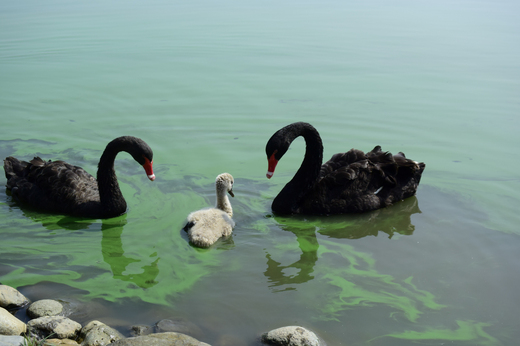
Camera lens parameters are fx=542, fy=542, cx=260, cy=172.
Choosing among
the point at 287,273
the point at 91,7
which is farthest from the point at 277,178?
the point at 91,7

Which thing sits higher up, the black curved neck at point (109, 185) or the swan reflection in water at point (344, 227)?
the black curved neck at point (109, 185)

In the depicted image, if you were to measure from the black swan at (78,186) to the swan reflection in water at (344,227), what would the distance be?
1.35m

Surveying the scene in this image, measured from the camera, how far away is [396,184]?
200 inches

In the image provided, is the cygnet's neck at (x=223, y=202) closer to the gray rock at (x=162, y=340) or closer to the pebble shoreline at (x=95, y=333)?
the pebble shoreline at (x=95, y=333)

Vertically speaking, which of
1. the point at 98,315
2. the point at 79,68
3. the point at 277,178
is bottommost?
the point at 98,315

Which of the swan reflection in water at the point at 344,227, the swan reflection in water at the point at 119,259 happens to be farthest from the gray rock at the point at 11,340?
the swan reflection in water at the point at 344,227

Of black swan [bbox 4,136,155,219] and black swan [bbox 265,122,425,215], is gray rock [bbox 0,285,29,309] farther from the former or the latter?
black swan [bbox 265,122,425,215]

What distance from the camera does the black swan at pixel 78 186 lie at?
15.5 feet

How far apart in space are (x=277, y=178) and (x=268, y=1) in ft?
56.1

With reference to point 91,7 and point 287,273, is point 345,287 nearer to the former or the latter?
point 287,273

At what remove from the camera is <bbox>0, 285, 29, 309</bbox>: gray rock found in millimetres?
3439

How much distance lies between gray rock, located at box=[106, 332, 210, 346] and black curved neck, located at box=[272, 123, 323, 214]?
1.95 meters

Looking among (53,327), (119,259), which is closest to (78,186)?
(119,259)

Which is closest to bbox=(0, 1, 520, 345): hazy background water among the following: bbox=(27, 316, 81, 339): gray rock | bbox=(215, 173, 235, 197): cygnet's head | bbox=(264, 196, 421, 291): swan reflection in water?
bbox=(264, 196, 421, 291): swan reflection in water
